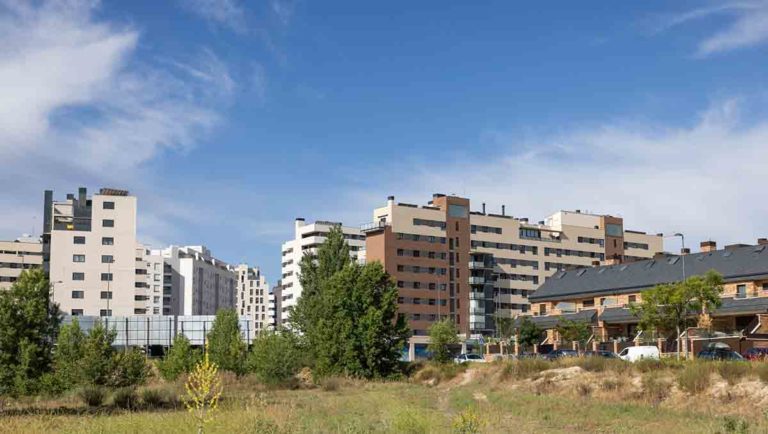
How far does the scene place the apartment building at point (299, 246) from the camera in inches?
7293

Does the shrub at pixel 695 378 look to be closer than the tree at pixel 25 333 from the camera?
Yes

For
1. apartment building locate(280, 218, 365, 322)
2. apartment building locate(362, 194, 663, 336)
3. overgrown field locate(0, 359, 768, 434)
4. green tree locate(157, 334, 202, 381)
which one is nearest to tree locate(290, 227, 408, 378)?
overgrown field locate(0, 359, 768, 434)

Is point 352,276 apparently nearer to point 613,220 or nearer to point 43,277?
point 43,277

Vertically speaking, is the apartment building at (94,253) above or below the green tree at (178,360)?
above

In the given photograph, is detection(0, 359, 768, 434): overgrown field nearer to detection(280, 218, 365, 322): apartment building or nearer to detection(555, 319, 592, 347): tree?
detection(555, 319, 592, 347): tree

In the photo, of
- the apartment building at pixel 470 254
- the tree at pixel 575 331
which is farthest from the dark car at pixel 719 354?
A: the apartment building at pixel 470 254

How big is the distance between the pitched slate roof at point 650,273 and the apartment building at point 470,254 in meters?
22.7


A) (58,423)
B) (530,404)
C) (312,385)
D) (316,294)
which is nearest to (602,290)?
(316,294)

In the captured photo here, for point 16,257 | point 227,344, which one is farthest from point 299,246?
point 227,344

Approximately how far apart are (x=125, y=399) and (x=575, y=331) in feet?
203

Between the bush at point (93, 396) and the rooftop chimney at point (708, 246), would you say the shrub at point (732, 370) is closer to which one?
the bush at point (93, 396)

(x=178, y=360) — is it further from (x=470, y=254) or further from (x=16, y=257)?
(x=16, y=257)

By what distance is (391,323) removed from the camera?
3034 inches

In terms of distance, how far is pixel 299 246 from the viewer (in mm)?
188500
